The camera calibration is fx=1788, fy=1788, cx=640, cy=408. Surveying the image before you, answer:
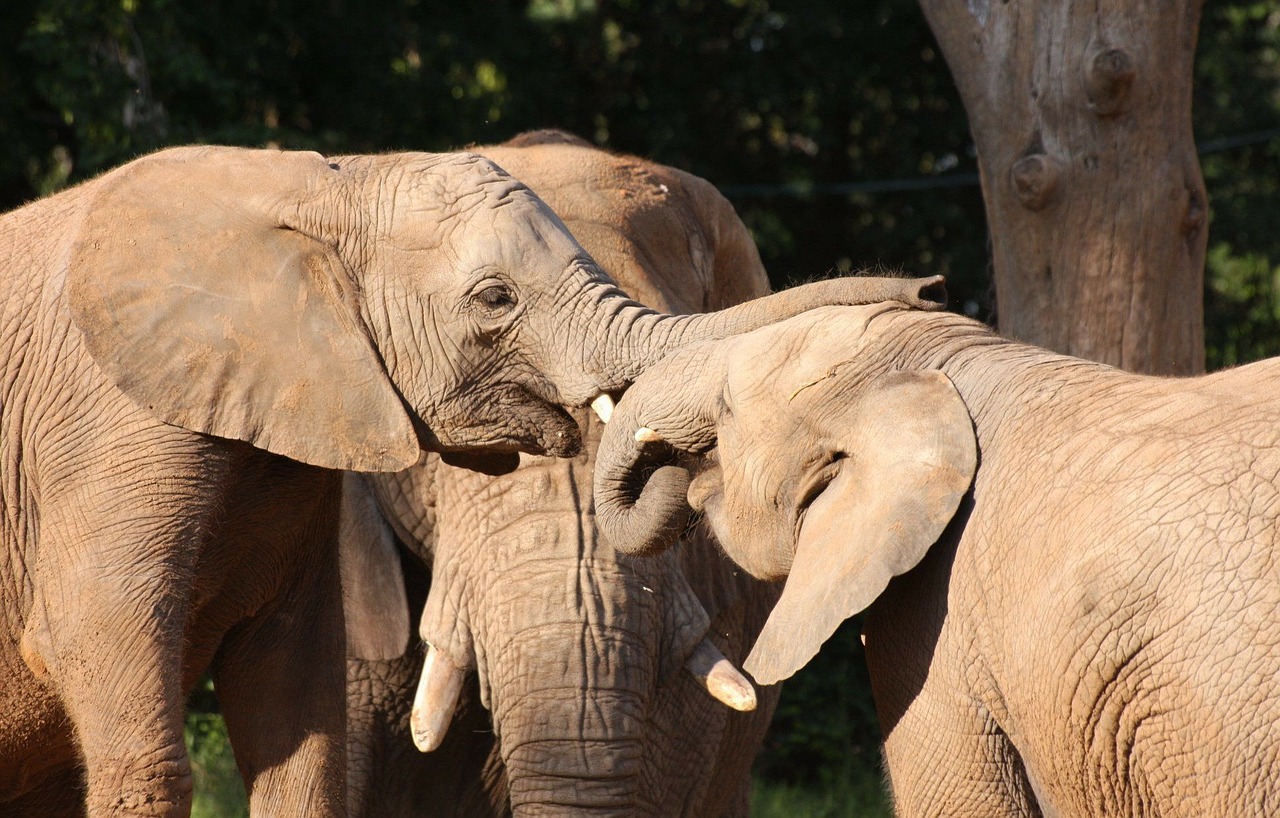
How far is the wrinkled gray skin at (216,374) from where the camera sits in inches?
146

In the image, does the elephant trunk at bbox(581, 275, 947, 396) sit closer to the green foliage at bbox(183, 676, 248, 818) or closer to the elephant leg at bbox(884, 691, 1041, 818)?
the elephant leg at bbox(884, 691, 1041, 818)

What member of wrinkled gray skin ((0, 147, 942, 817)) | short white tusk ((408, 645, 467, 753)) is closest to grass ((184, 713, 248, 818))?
short white tusk ((408, 645, 467, 753))

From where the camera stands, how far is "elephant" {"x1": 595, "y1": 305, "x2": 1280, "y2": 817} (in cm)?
270

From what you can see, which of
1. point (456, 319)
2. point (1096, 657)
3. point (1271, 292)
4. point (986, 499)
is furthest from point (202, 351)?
point (1271, 292)

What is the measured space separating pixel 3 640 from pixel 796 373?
6.25 feet

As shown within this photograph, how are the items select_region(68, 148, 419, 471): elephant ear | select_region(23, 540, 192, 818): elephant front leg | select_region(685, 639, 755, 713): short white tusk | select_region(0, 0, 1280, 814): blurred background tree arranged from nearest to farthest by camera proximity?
select_region(23, 540, 192, 818): elephant front leg
select_region(68, 148, 419, 471): elephant ear
select_region(685, 639, 755, 713): short white tusk
select_region(0, 0, 1280, 814): blurred background tree

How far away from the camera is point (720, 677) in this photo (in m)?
4.52

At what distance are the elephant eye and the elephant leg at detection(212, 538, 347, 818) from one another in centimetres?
84

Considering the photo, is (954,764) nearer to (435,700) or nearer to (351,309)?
(351,309)

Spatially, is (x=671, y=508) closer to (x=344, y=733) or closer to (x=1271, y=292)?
(x=344, y=733)

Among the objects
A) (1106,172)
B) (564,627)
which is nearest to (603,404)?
(564,627)

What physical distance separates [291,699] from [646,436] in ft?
4.20

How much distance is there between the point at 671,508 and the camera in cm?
361

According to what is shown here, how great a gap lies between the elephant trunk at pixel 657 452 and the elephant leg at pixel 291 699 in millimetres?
986
